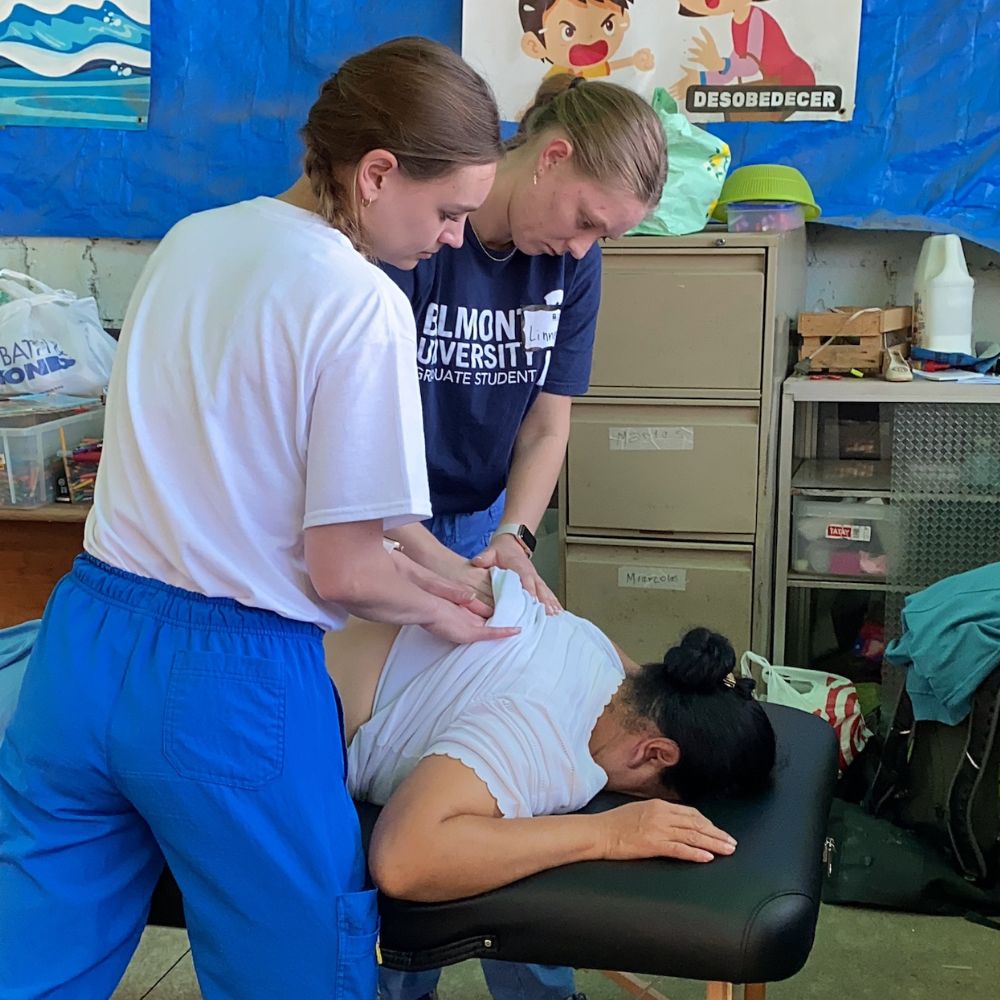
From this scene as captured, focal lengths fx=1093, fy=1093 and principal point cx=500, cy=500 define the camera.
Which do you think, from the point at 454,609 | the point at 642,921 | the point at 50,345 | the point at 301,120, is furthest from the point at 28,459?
the point at 642,921

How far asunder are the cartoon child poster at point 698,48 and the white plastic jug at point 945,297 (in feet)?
1.30

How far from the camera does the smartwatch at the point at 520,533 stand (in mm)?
1729

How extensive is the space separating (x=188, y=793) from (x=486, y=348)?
844mm

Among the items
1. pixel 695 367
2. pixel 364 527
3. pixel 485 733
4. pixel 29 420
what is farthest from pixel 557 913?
pixel 29 420

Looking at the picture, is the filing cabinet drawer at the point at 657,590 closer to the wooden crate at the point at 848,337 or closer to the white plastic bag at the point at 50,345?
the wooden crate at the point at 848,337

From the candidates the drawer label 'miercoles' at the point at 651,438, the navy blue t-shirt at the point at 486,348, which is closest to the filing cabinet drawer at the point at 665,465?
the drawer label 'miercoles' at the point at 651,438

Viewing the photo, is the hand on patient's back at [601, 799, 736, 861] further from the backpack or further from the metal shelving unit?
the metal shelving unit

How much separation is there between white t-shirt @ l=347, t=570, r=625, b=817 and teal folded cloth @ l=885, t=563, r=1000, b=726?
0.91m

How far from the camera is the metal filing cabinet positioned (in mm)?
2420

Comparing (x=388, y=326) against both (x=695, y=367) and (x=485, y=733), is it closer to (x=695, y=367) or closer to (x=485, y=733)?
(x=485, y=733)

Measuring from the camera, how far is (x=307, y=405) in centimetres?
98

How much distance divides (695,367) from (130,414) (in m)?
1.66

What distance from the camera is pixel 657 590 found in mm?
2594

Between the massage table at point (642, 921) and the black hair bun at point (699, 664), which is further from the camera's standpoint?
the black hair bun at point (699, 664)
